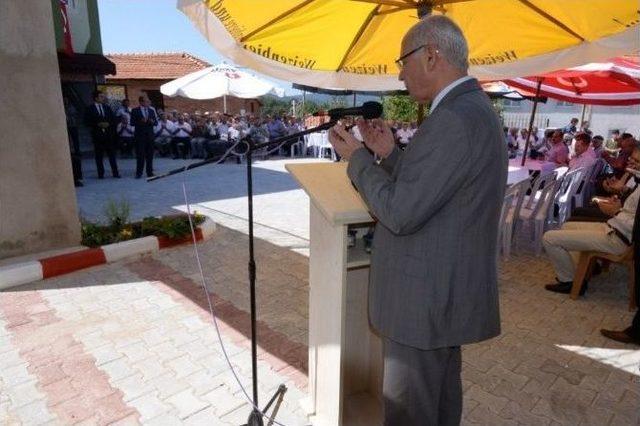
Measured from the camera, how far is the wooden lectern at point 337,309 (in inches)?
85.6

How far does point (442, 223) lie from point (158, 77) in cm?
2619

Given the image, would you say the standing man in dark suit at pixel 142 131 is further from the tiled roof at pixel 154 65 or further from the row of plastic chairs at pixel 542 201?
the tiled roof at pixel 154 65

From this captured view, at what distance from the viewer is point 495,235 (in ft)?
5.89

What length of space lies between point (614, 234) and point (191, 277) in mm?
4607

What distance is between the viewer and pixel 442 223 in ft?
5.44

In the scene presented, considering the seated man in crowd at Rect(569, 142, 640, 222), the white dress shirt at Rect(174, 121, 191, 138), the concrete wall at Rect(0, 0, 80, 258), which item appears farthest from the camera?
the white dress shirt at Rect(174, 121, 191, 138)

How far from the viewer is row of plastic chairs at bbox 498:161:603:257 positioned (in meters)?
5.73

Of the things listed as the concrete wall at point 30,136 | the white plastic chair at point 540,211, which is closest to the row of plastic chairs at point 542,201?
the white plastic chair at point 540,211

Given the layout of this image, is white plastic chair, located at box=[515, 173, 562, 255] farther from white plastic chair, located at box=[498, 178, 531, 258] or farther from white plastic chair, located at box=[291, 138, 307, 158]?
white plastic chair, located at box=[291, 138, 307, 158]

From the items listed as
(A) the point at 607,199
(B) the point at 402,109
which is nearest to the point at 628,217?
(A) the point at 607,199

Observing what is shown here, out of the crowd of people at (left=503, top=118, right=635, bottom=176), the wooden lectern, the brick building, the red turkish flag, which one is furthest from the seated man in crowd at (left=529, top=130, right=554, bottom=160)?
the brick building

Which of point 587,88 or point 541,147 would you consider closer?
point 587,88

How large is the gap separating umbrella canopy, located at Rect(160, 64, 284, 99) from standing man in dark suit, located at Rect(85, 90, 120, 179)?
3.37 metres

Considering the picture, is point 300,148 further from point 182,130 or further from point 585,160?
point 585,160
